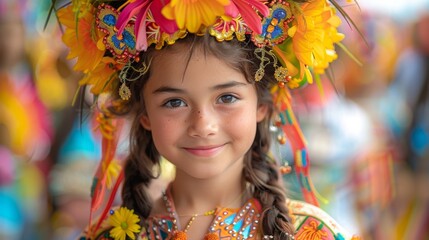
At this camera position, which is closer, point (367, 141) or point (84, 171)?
point (84, 171)

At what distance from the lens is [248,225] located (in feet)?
7.34

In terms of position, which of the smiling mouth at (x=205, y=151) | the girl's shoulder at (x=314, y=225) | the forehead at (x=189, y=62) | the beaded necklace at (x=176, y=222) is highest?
the forehead at (x=189, y=62)

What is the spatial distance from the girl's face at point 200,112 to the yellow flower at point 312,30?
15 cm

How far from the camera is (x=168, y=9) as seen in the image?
198 cm

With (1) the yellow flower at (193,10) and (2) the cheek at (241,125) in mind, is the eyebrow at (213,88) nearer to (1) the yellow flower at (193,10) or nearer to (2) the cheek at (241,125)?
(2) the cheek at (241,125)

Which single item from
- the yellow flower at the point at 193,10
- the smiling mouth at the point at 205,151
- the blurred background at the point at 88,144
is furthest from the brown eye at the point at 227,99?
the blurred background at the point at 88,144

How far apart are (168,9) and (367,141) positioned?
2.85 m

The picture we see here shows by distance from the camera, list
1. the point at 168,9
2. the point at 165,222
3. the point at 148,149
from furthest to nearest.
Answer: the point at 148,149 < the point at 165,222 < the point at 168,9

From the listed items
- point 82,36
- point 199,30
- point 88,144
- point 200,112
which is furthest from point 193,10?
point 88,144

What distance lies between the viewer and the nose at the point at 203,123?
6.95 feet

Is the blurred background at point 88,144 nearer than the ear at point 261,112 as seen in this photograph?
No

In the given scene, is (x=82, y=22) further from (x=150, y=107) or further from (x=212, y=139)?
(x=212, y=139)

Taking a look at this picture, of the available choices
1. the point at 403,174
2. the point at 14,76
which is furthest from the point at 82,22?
the point at 403,174

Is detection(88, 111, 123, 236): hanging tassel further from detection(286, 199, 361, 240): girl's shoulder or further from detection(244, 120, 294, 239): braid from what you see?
detection(286, 199, 361, 240): girl's shoulder
